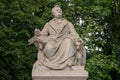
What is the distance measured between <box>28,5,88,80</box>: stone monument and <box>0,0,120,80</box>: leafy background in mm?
3706

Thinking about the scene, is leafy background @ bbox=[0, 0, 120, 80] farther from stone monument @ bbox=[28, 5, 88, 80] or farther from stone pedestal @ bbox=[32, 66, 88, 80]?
stone pedestal @ bbox=[32, 66, 88, 80]

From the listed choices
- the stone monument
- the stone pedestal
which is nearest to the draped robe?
the stone monument

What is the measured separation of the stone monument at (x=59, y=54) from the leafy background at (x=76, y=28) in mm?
A: 3706

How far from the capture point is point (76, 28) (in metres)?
17.6

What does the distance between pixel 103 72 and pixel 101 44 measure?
1513 millimetres

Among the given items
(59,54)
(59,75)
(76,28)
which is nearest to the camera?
(59,75)

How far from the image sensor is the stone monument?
10.3 meters

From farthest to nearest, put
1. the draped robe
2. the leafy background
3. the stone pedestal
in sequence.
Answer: the leafy background, the draped robe, the stone pedestal

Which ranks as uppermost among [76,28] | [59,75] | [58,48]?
[58,48]

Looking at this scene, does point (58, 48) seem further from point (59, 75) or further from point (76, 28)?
point (76, 28)

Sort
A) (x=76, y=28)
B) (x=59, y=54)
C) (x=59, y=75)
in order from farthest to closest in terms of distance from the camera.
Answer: (x=76, y=28)
(x=59, y=54)
(x=59, y=75)

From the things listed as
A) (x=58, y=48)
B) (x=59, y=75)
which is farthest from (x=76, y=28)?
(x=59, y=75)

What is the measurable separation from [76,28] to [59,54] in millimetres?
7054

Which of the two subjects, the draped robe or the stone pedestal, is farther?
the draped robe
